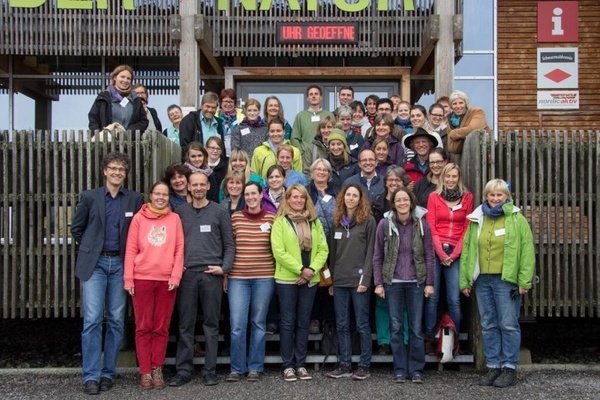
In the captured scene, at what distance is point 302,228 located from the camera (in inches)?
288

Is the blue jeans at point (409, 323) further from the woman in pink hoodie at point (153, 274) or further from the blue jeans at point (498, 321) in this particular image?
the woman in pink hoodie at point (153, 274)

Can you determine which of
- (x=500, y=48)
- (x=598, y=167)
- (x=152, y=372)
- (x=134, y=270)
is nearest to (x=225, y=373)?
(x=152, y=372)

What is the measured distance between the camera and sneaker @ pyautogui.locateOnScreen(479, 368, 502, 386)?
280 inches

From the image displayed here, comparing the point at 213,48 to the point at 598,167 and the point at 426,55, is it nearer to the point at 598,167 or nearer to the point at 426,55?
the point at 426,55

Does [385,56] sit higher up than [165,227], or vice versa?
[385,56]

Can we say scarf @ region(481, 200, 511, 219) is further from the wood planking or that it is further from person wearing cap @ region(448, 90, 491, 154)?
the wood planking

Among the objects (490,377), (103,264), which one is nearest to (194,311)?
(103,264)

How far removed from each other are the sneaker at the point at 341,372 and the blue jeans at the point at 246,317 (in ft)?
2.25

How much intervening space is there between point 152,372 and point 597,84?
1107 centimetres

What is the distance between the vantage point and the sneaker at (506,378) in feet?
23.2

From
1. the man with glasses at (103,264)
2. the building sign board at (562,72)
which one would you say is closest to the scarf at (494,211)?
the man with glasses at (103,264)

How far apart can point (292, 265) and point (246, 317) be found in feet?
2.30

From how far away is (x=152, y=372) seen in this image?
706 centimetres

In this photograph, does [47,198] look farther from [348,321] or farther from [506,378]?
[506,378]
